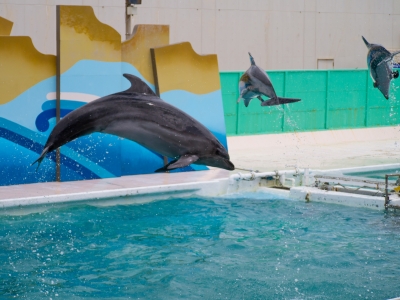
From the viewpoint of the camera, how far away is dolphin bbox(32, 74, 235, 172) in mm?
6574

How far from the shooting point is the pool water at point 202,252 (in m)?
7.68

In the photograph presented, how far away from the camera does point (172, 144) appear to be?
263 inches

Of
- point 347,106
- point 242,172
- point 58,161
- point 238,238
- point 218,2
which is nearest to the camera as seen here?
point 238,238

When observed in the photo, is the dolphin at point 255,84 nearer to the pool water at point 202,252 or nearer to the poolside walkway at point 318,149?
the pool water at point 202,252

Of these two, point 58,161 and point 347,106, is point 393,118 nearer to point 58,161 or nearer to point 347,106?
point 347,106

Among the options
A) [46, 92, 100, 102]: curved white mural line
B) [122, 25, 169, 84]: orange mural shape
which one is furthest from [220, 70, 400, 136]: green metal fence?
[46, 92, 100, 102]: curved white mural line

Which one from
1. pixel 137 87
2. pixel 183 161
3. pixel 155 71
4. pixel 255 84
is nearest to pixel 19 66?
pixel 155 71

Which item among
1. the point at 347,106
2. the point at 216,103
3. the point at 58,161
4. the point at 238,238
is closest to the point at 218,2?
the point at 347,106

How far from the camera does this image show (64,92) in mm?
12383

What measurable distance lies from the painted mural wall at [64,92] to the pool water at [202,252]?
5.12ft

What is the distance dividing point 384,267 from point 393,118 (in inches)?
473

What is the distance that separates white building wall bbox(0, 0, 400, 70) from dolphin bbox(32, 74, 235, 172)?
1158 cm

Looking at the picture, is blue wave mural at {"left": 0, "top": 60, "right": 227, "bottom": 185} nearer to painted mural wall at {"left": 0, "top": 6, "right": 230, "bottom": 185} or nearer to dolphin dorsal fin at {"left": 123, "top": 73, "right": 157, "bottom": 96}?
painted mural wall at {"left": 0, "top": 6, "right": 230, "bottom": 185}

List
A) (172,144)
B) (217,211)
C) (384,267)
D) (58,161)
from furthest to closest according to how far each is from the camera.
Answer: (58,161) < (217,211) < (384,267) < (172,144)
